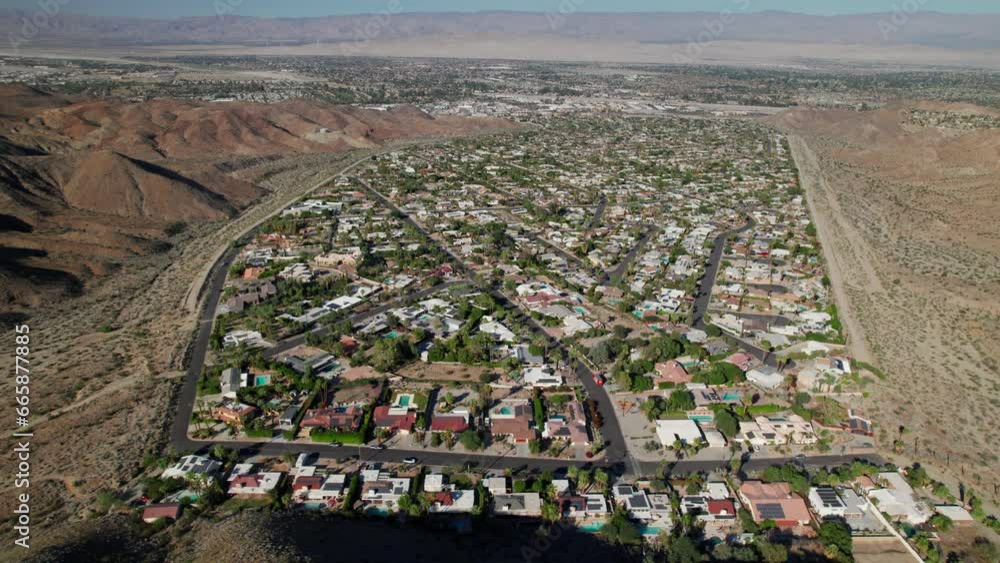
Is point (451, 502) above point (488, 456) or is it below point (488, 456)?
below

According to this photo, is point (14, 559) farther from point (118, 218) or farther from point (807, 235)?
point (807, 235)

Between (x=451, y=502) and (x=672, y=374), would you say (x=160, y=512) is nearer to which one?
(x=451, y=502)

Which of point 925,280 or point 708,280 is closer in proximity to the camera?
point 925,280

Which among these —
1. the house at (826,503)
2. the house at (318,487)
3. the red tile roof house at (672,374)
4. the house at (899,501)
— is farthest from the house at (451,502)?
the house at (899,501)

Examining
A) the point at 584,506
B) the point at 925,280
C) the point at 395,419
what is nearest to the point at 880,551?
the point at 584,506

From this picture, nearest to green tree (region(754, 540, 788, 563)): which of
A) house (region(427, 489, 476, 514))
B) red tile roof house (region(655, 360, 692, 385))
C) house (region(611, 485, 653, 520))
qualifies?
house (region(611, 485, 653, 520))

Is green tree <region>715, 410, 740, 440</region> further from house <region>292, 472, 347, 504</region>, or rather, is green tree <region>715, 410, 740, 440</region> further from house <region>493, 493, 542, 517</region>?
house <region>292, 472, 347, 504</region>
